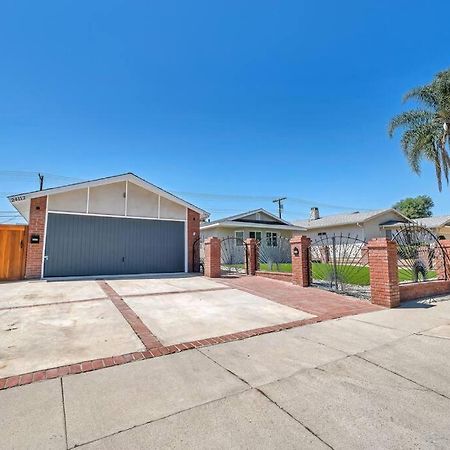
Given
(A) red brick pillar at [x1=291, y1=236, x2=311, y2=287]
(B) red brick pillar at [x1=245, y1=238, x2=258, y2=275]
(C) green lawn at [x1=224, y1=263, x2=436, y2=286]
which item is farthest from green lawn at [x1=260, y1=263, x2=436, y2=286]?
(B) red brick pillar at [x1=245, y1=238, x2=258, y2=275]

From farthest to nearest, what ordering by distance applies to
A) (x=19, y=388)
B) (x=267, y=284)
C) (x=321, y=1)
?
(x=267, y=284) < (x=321, y=1) < (x=19, y=388)

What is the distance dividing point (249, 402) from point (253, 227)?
63.0ft

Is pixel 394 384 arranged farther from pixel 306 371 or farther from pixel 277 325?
pixel 277 325

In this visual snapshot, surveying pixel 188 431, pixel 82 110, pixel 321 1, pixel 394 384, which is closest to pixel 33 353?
pixel 188 431

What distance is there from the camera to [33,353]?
141 inches

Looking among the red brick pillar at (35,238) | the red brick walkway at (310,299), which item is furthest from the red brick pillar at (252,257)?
the red brick pillar at (35,238)

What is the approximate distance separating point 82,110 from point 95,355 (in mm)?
12793

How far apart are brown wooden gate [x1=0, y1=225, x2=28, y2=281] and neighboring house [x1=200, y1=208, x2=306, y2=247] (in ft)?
39.5

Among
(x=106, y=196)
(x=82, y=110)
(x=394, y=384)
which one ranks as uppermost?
(x=82, y=110)

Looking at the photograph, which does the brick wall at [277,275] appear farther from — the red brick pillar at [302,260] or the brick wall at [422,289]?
the brick wall at [422,289]

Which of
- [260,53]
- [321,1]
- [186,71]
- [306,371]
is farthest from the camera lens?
[186,71]

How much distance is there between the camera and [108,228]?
1235cm

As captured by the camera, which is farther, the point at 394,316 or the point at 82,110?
the point at 82,110

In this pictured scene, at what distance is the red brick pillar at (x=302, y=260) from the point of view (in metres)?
9.12
